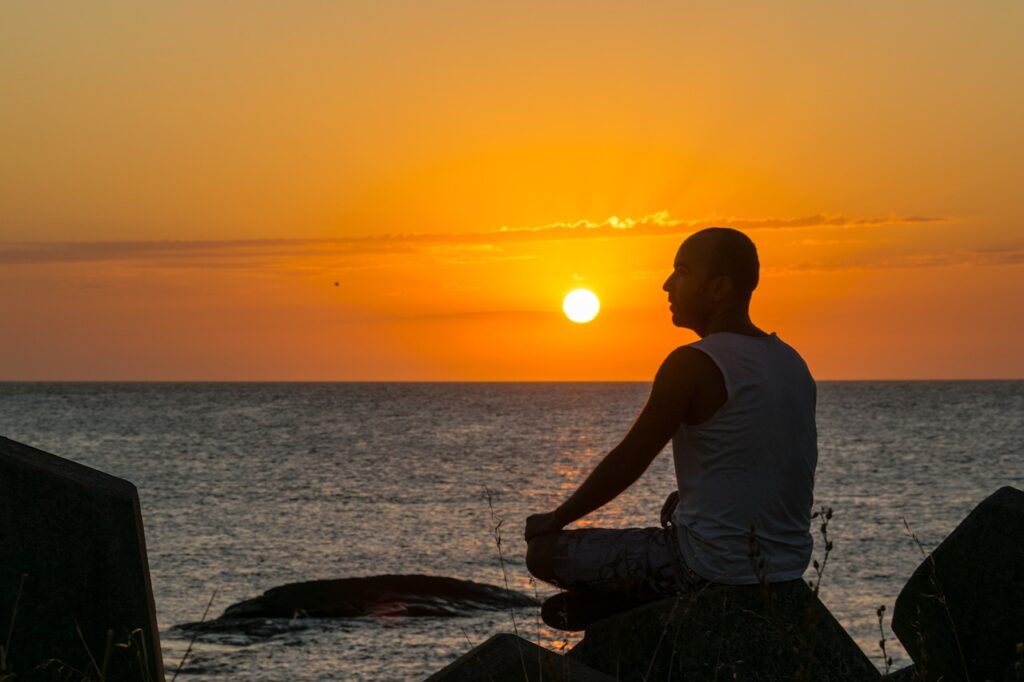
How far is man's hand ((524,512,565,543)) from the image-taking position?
473 centimetres

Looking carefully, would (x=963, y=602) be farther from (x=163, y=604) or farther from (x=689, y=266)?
(x=163, y=604)

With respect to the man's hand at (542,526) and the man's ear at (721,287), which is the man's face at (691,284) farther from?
the man's hand at (542,526)

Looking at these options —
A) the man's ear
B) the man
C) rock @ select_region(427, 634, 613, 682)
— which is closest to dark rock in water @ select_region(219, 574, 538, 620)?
the man

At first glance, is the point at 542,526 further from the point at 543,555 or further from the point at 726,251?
the point at 726,251

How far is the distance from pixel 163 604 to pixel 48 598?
19358 mm

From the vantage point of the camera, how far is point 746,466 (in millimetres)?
4402

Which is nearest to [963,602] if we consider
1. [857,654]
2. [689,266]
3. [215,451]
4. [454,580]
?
[857,654]

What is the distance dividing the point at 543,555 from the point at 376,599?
17394mm

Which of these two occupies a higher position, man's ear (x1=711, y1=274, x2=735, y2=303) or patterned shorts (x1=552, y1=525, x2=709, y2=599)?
man's ear (x1=711, y1=274, x2=735, y2=303)

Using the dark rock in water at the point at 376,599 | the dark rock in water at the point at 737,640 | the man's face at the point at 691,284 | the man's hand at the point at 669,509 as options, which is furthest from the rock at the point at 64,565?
the dark rock in water at the point at 376,599

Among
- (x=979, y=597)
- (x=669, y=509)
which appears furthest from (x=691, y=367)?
(x=979, y=597)

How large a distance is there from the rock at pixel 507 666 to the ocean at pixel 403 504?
14.0 inches

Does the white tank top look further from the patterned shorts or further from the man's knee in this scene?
the man's knee

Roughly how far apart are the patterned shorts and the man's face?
859 mm
